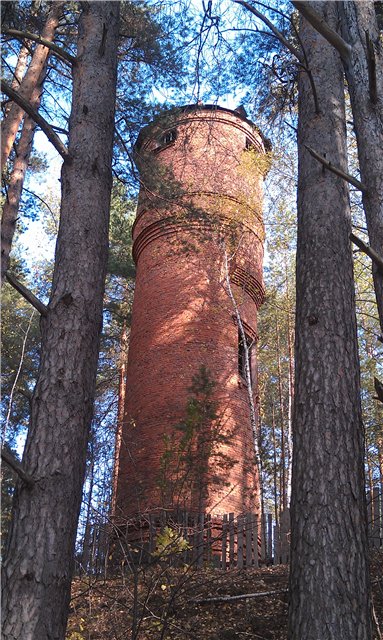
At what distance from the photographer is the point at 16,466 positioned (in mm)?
3539

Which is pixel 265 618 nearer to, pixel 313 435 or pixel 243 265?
pixel 313 435

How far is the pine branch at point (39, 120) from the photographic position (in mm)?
4469

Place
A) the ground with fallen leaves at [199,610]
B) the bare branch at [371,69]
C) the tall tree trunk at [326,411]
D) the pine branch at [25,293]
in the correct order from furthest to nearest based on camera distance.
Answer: the ground with fallen leaves at [199,610], the bare branch at [371,69], the pine branch at [25,293], the tall tree trunk at [326,411]

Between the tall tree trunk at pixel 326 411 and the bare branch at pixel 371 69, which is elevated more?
the bare branch at pixel 371 69

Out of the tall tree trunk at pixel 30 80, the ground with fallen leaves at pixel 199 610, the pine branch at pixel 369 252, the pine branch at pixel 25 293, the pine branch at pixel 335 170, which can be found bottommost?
the ground with fallen leaves at pixel 199 610

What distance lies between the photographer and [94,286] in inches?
178

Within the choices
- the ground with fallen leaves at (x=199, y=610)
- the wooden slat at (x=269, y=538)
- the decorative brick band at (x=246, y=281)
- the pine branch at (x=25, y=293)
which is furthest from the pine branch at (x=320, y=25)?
the decorative brick band at (x=246, y=281)

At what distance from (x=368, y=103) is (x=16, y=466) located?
4.10 m

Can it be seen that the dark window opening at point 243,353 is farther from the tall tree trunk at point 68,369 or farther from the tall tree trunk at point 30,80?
the tall tree trunk at point 68,369

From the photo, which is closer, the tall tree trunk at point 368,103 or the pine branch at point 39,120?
the pine branch at point 39,120

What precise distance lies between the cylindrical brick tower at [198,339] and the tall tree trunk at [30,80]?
79.8 inches

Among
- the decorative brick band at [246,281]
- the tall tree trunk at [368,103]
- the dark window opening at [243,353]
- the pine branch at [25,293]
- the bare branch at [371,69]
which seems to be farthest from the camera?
the decorative brick band at [246,281]

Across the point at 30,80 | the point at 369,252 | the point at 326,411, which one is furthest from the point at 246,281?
→ the point at 326,411

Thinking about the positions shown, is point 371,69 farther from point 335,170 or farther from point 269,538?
point 269,538
